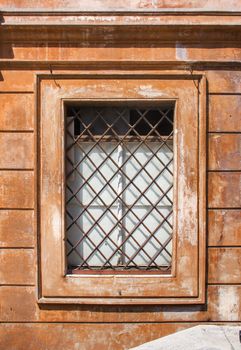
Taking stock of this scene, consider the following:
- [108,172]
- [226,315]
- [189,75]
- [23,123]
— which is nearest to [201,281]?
[226,315]

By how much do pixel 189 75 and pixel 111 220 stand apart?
216 centimetres

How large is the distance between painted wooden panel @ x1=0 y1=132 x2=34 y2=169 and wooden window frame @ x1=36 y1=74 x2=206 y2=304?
0.12 m

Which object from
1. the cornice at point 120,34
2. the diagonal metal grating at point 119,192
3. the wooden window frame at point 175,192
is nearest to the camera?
the cornice at point 120,34

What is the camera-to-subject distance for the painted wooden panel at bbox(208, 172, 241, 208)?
4.89 m

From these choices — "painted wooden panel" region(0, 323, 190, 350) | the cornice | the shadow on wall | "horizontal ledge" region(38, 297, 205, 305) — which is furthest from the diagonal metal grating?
the shadow on wall

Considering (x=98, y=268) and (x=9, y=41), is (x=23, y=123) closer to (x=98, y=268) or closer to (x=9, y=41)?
(x=9, y=41)

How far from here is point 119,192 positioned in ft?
16.7

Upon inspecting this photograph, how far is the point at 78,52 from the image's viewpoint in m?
4.82

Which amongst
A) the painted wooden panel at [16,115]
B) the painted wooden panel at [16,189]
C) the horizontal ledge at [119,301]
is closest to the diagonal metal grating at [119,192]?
the horizontal ledge at [119,301]

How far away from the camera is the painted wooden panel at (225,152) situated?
4.88 metres

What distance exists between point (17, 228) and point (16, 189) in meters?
0.51

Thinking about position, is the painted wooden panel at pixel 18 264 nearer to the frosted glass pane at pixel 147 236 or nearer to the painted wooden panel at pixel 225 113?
the frosted glass pane at pixel 147 236

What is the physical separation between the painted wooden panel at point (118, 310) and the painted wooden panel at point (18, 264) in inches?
6.5

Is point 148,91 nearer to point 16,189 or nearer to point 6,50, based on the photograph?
point 6,50
